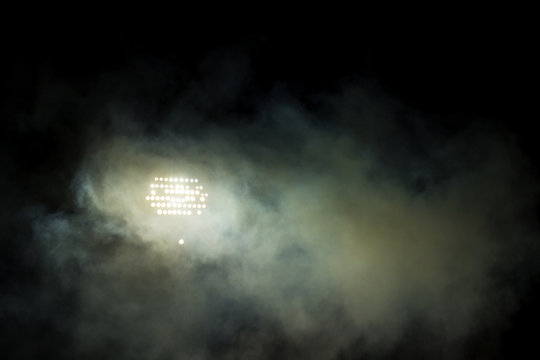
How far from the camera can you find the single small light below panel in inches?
212

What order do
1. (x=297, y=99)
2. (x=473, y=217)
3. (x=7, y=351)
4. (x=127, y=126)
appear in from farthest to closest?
(x=473, y=217) → (x=297, y=99) → (x=127, y=126) → (x=7, y=351)

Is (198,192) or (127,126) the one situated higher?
(127,126)

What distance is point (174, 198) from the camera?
17.8ft

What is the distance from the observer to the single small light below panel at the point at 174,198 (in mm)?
5395

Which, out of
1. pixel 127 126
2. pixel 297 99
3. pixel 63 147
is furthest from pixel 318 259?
pixel 63 147

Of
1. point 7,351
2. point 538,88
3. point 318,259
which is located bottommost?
point 7,351

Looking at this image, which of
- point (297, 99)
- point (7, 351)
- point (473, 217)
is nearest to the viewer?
point (7, 351)

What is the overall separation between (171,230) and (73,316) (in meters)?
1.34

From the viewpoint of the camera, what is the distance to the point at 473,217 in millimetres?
6258

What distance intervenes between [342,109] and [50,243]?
361 centimetres

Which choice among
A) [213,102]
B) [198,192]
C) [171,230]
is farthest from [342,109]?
[171,230]

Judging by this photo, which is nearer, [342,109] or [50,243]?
[50,243]

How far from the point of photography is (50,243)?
5.10m

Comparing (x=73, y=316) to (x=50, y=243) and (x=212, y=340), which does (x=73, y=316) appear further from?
(x=212, y=340)
